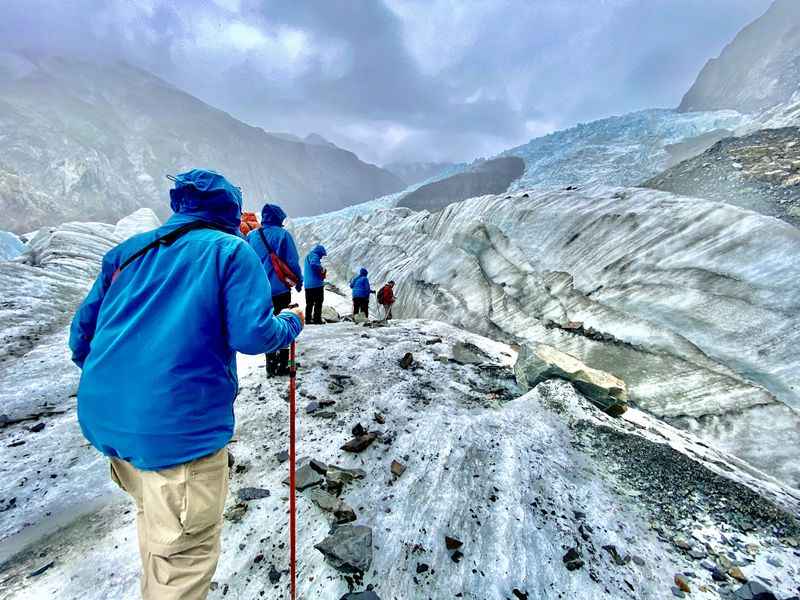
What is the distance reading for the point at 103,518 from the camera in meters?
3.08

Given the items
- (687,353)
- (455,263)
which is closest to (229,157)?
(455,263)

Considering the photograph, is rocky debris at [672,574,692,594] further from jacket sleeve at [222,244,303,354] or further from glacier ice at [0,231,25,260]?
glacier ice at [0,231,25,260]

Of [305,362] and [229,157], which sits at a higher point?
[229,157]

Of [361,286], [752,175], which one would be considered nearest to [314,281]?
[361,286]

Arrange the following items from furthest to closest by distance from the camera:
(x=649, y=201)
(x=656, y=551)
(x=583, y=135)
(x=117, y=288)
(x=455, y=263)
A: (x=583, y=135)
(x=455, y=263)
(x=649, y=201)
(x=656, y=551)
(x=117, y=288)

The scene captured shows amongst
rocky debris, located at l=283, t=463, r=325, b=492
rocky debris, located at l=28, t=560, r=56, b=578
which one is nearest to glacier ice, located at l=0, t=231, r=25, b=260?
rocky debris, located at l=28, t=560, r=56, b=578

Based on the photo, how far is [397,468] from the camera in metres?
3.71

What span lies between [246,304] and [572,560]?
3146mm

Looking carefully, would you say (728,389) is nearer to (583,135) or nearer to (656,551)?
(656,551)

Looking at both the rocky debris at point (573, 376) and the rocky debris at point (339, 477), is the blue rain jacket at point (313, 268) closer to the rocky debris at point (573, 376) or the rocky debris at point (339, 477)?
the rocky debris at point (573, 376)

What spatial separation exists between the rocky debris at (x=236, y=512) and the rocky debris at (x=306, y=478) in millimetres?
429

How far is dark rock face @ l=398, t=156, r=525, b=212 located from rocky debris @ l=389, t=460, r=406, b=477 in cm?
6501

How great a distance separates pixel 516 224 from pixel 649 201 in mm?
4077

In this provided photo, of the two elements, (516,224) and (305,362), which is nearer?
(305,362)
